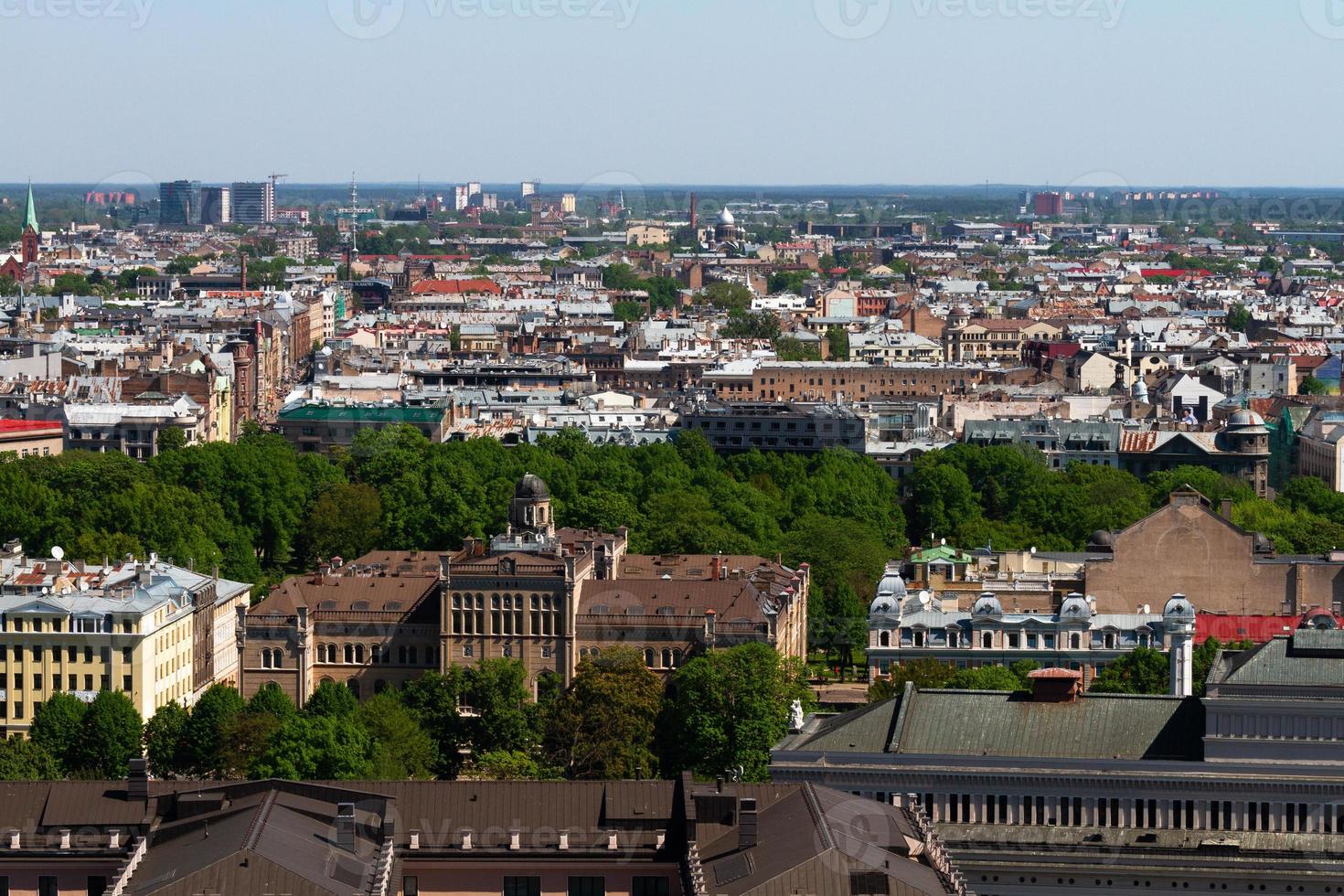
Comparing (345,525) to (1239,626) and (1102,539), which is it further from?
(1239,626)

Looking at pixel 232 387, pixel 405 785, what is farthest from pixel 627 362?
pixel 405 785

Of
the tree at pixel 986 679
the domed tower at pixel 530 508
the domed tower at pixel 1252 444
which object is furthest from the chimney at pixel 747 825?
the domed tower at pixel 1252 444

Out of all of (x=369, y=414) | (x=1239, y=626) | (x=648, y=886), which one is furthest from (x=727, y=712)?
(x=369, y=414)

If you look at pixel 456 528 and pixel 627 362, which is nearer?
pixel 456 528

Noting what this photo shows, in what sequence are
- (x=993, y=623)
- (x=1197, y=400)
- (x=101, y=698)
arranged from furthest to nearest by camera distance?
(x=1197, y=400) < (x=993, y=623) < (x=101, y=698)

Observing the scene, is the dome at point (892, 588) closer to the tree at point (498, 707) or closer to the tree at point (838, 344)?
the tree at point (498, 707)

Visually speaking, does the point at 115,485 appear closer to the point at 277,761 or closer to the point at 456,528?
the point at 456,528
